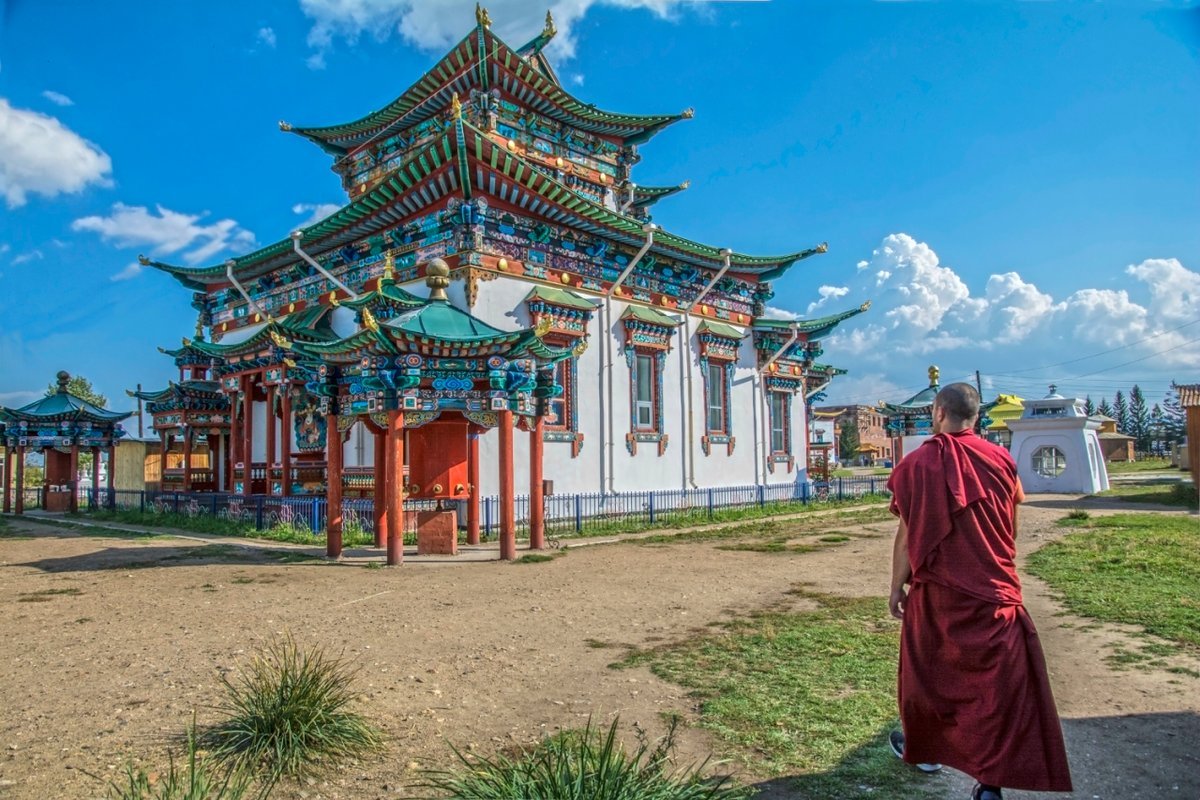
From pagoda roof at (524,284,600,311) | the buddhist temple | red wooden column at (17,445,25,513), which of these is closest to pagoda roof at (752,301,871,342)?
the buddhist temple

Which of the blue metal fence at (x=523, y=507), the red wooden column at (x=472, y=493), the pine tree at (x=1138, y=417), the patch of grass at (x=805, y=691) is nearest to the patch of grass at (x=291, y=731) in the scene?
the patch of grass at (x=805, y=691)

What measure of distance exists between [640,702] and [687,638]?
1.85 m

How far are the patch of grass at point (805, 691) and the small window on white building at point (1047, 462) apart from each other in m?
24.1

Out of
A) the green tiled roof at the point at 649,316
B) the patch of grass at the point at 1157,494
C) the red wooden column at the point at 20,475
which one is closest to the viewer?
the green tiled roof at the point at 649,316

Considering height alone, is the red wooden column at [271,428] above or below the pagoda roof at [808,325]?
below

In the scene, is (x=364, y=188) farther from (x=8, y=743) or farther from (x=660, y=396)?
(x=8, y=743)

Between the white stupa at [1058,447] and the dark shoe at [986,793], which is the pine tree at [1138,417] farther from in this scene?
the dark shoe at [986,793]

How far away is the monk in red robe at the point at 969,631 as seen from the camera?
134 inches

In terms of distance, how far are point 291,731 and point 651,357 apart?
53.3 feet

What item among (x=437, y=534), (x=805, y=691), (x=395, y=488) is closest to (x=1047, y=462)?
(x=437, y=534)

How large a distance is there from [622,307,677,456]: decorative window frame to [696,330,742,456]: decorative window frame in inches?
61.6

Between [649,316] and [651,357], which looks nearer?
[649,316]

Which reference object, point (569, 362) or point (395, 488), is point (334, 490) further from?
point (569, 362)

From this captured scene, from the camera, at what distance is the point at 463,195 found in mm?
15656
